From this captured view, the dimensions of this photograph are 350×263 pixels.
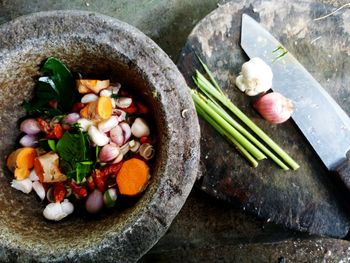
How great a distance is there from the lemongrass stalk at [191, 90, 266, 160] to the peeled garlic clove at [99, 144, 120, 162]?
0.88 feet

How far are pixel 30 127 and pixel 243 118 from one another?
57 centimetres

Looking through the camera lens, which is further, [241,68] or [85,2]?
[85,2]

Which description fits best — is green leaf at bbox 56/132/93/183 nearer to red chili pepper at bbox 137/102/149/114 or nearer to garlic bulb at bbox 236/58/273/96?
red chili pepper at bbox 137/102/149/114

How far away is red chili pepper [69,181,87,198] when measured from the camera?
1411 millimetres

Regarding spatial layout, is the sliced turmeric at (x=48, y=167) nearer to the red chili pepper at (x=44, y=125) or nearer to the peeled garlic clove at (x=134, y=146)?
the red chili pepper at (x=44, y=125)

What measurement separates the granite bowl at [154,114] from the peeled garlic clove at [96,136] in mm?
139

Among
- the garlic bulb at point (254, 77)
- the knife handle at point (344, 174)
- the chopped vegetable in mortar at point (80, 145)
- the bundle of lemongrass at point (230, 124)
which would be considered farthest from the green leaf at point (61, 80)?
the knife handle at point (344, 174)

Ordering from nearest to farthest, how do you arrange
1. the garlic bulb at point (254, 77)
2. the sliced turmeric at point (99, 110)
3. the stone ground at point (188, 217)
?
the sliced turmeric at point (99, 110) < the garlic bulb at point (254, 77) < the stone ground at point (188, 217)

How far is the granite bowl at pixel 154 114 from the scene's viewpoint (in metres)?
1.23

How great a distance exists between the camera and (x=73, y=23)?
129 centimetres

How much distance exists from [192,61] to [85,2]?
51cm

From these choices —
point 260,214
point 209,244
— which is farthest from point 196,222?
point 260,214

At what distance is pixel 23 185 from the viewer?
1423 millimetres

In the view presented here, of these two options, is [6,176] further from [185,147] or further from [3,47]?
[185,147]
